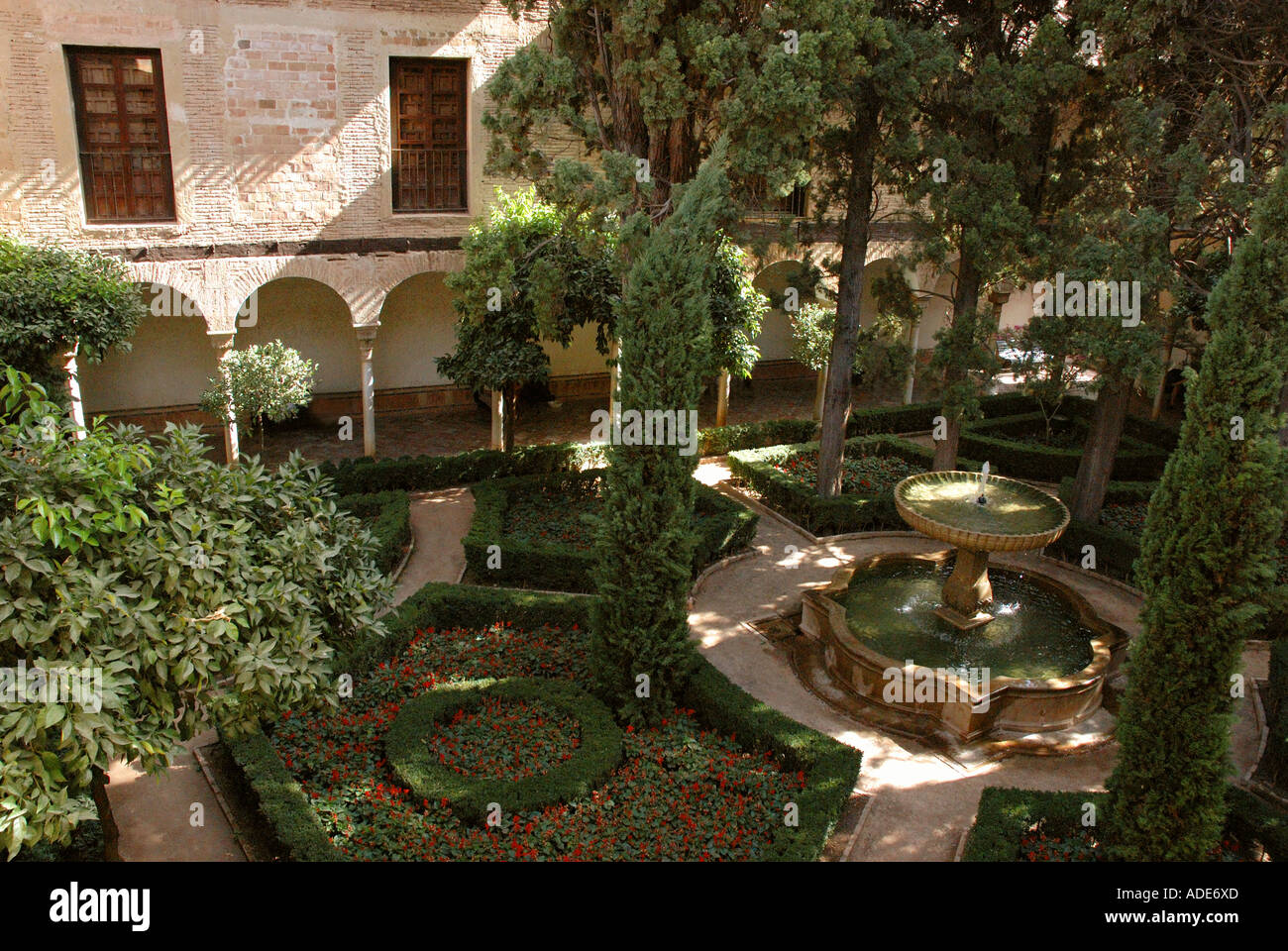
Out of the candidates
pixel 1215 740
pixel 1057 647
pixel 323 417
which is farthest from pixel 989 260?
pixel 323 417

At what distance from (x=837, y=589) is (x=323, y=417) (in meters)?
10.9

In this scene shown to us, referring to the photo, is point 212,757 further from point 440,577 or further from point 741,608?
point 741,608

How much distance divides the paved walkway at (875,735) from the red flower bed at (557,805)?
974 mm

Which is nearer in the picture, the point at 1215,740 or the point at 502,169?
the point at 1215,740

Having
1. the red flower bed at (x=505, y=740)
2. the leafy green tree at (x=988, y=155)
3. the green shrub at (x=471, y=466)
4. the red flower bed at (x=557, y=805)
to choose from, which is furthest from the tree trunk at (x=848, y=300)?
the red flower bed at (x=505, y=740)

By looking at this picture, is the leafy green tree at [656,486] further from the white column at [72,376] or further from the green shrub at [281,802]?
the white column at [72,376]

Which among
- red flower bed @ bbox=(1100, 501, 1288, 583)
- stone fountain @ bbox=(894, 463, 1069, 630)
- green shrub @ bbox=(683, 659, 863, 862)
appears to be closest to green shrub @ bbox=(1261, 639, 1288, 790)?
stone fountain @ bbox=(894, 463, 1069, 630)

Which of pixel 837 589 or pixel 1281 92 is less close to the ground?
pixel 1281 92

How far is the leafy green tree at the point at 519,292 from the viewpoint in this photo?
543 inches

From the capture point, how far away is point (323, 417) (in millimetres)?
18906

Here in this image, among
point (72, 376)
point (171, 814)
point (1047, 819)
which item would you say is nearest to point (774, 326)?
point (72, 376)

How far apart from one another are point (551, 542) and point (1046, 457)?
8.42 meters

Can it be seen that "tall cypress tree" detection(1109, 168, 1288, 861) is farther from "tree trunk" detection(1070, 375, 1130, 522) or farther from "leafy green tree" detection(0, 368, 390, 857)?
"tree trunk" detection(1070, 375, 1130, 522)
